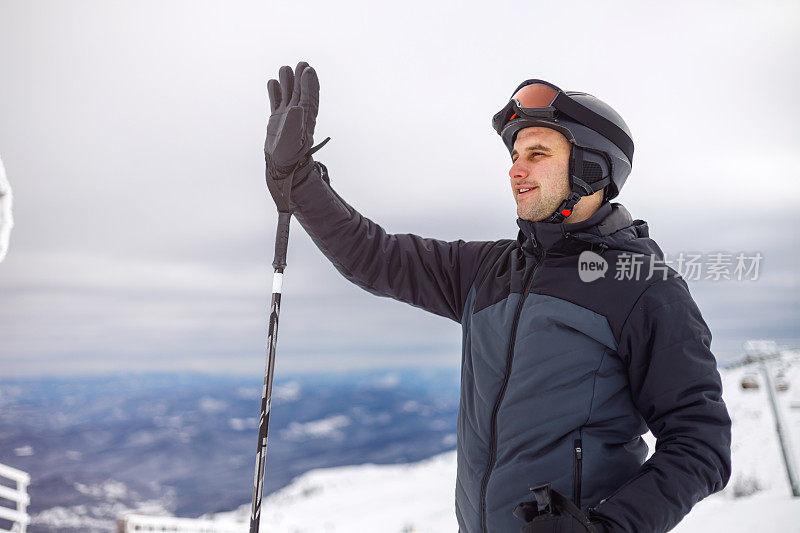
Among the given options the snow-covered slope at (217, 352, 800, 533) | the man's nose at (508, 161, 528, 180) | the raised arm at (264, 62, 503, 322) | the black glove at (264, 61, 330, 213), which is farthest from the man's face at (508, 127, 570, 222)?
the snow-covered slope at (217, 352, 800, 533)

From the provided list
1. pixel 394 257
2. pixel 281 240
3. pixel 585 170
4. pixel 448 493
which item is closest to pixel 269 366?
pixel 281 240

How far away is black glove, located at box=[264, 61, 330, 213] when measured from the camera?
1898 mm

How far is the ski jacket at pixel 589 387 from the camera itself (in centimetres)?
146

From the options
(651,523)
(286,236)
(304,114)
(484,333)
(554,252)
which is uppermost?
(304,114)

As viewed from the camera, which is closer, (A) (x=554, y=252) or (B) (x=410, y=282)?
(A) (x=554, y=252)

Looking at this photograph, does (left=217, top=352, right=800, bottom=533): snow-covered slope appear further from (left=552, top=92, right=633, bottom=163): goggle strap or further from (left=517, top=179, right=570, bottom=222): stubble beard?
(left=552, top=92, right=633, bottom=163): goggle strap

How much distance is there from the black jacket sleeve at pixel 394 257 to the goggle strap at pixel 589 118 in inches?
21.8

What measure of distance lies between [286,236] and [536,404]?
1.00 meters

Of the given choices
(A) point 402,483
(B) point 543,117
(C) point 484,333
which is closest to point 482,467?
(C) point 484,333

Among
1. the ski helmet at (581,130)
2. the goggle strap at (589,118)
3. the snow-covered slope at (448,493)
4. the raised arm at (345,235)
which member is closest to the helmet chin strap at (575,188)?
the ski helmet at (581,130)

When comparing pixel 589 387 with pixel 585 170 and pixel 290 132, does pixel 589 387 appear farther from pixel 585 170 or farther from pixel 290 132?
pixel 290 132

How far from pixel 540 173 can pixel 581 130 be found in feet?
0.63

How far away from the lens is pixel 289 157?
191 cm

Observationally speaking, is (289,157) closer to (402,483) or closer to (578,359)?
(578,359)
